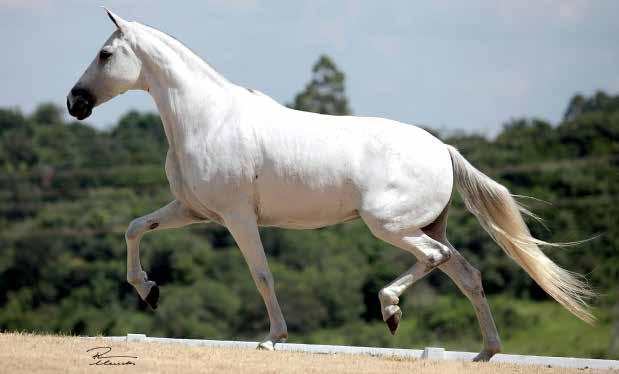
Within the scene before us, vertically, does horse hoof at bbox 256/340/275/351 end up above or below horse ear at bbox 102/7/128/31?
below

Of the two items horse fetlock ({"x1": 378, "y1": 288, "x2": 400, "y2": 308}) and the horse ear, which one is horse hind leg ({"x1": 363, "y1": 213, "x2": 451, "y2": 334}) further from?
the horse ear

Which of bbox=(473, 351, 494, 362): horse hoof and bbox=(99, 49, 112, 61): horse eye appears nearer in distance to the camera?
bbox=(473, 351, 494, 362): horse hoof

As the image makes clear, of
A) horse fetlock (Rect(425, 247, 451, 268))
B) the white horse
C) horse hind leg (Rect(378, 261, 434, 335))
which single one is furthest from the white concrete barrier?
horse fetlock (Rect(425, 247, 451, 268))

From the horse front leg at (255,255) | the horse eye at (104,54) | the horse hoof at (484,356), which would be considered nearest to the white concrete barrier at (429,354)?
the horse hoof at (484,356)

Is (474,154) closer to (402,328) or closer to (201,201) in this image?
(402,328)

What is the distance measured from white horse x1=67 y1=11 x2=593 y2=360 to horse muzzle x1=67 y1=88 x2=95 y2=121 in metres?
0.01

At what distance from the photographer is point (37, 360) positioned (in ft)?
30.2

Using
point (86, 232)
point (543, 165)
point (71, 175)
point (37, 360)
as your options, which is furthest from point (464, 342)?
point (37, 360)

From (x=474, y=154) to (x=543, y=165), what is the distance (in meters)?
4.57

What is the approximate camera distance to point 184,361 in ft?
31.1

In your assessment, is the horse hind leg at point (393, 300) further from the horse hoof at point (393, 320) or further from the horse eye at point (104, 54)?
the horse eye at point (104, 54)

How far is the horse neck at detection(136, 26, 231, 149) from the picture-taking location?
1106 centimetres

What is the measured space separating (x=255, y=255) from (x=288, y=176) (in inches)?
28.3

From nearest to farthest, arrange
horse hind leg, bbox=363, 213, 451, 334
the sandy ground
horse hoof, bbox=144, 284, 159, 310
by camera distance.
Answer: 1. the sandy ground
2. horse hind leg, bbox=363, 213, 451, 334
3. horse hoof, bbox=144, 284, 159, 310
